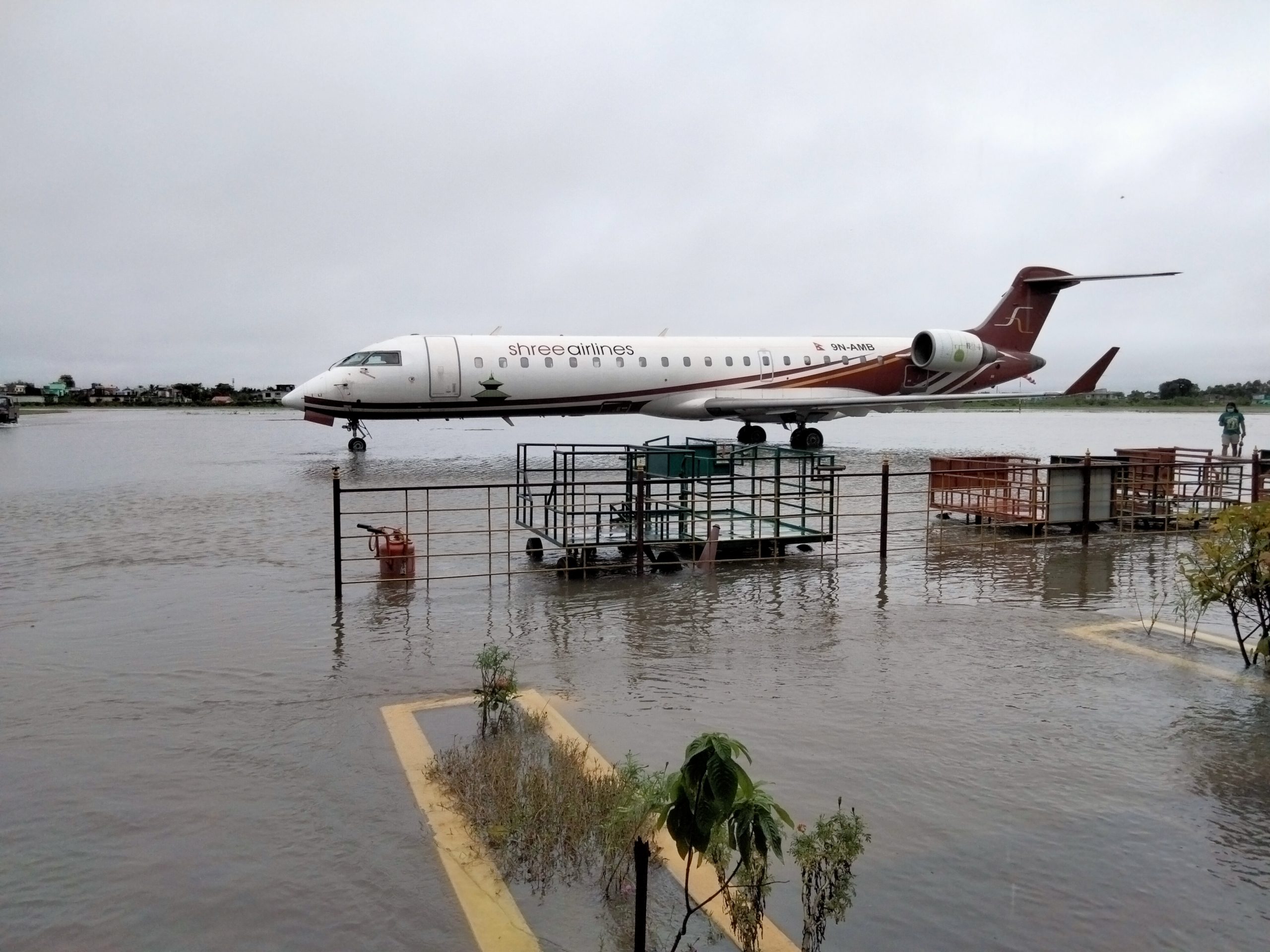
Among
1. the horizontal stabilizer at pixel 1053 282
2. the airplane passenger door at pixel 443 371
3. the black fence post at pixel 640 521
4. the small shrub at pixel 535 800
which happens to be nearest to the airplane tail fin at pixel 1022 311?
the horizontal stabilizer at pixel 1053 282

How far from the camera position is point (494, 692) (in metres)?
6.28

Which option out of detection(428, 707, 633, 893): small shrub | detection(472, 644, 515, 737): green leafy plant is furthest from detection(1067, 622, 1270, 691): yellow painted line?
detection(472, 644, 515, 737): green leafy plant

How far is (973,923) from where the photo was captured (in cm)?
400

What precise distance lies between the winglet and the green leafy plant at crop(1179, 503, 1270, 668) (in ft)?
78.2

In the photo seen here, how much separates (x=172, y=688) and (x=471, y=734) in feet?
8.04

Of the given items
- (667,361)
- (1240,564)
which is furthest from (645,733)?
(667,361)

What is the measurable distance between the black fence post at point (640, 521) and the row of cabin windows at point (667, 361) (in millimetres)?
15223

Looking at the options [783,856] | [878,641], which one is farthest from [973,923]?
[878,641]

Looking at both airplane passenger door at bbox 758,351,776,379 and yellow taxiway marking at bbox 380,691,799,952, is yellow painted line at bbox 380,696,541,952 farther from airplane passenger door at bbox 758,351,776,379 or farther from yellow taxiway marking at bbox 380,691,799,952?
airplane passenger door at bbox 758,351,776,379

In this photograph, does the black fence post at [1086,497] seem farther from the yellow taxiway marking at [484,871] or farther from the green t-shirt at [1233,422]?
the green t-shirt at [1233,422]

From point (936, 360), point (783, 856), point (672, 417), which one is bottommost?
point (783, 856)

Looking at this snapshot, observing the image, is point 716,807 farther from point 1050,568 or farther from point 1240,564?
point 1050,568

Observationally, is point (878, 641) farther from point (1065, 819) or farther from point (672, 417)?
point (672, 417)

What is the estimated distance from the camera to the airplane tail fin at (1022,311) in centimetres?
3369
